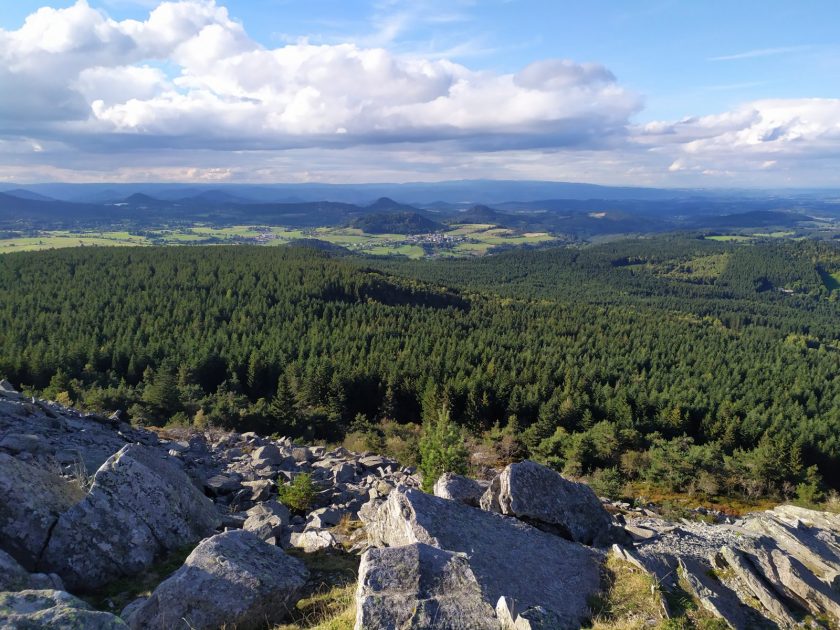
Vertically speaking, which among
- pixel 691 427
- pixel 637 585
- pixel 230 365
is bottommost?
pixel 691 427

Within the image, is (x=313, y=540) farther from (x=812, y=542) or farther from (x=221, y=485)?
(x=812, y=542)

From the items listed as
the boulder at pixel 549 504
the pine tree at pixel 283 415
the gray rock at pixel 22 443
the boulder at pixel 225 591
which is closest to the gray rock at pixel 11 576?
the boulder at pixel 225 591

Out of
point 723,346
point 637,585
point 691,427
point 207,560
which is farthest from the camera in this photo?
point 723,346

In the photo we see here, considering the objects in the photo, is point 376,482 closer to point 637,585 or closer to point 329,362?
point 637,585

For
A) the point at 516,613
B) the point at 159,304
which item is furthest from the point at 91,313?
the point at 516,613

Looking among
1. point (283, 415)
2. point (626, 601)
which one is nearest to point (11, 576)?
point (626, 601)

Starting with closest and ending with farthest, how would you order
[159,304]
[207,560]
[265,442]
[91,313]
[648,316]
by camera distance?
[207,560], [265,442], [91,313], [159,304], [648,316]

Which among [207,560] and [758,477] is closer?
[207,560]
